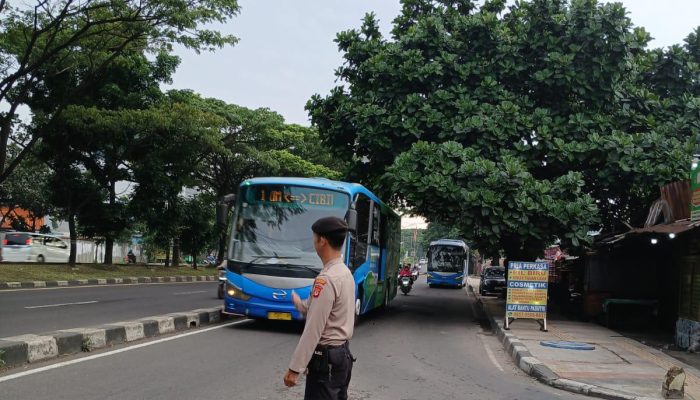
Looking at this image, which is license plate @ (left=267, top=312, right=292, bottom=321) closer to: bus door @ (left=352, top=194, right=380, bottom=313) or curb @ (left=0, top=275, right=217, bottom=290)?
bus door @ (left=352, top=194, right=380, bottom=313)

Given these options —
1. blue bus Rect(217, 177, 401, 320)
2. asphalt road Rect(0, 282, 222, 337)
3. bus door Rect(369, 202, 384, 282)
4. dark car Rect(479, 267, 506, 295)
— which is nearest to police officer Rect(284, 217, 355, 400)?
blue bus Rect(217, 177, 401, 320)

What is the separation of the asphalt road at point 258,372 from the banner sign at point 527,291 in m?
1.82

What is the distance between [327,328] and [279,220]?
25.6 feet

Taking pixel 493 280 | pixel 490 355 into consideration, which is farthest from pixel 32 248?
pixel 490 355

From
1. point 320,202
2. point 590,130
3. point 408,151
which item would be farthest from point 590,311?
point 320,202

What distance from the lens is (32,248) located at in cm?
2925

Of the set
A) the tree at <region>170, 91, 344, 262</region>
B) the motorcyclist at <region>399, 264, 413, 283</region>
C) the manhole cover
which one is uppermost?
the tree at <region>170, 91, 344, 262</region>

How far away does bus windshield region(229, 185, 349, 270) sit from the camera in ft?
35.0

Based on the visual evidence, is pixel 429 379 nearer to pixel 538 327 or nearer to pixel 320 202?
pixel 320 202

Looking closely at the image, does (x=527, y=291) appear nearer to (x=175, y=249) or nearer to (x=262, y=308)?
(x=262, y=308)

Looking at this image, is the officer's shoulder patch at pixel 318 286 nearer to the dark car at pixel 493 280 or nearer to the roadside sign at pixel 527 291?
the roadside sign at pixel 527 291

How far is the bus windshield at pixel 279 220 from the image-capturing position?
1068cm

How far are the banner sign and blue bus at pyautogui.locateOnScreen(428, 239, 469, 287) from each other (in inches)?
875

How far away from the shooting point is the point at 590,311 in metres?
16.4
